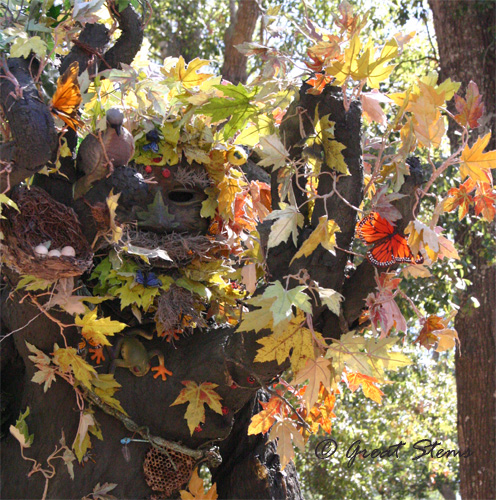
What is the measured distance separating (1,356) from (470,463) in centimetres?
312

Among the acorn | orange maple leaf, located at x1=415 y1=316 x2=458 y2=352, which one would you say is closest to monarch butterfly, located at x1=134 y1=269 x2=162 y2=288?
the acorn

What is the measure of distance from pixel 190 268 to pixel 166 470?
68 cm

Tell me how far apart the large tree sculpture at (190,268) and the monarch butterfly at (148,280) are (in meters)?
0.02

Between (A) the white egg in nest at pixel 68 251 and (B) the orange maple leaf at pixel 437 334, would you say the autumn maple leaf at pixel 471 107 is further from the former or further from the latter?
(A) the white egg in nest at pixel 68 251

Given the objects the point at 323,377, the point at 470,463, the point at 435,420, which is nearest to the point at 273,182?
the point at 323,377

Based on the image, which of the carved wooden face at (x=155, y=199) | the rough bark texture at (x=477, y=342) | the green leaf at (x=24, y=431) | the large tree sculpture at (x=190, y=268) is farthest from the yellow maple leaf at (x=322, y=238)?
the rough bark texture at (x=477, y=342)

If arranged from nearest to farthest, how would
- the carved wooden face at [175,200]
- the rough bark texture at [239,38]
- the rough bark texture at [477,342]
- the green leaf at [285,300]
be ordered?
1. the green leaf at [285,300]
2. the carved wooden face at [175,200]
3. the rough bark texture at [477,342]
4. the rough bark texture at [239,38]

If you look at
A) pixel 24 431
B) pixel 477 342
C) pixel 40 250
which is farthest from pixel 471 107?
pixel 477 342

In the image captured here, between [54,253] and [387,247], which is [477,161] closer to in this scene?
[387,247]

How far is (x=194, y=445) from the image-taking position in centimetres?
219

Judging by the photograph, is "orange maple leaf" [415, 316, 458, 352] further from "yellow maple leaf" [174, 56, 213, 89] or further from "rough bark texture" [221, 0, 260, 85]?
"rough bark texture" [221, 0, 260, 85]

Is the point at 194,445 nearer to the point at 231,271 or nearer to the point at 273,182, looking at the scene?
the point at 231,271

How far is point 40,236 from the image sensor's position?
1.75 meters

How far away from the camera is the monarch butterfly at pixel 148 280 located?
6.79ft
